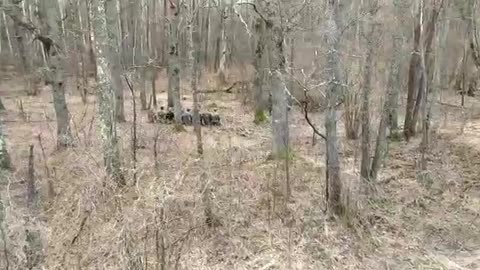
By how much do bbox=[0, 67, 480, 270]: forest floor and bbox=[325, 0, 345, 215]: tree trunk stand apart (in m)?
0.36

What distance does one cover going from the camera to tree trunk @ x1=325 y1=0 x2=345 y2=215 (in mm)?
8156

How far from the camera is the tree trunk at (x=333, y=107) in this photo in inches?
321

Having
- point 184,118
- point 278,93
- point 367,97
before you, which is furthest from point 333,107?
point 184,118

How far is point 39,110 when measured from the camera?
17.5 meters

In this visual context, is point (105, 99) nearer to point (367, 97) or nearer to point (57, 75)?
point (57, 75)

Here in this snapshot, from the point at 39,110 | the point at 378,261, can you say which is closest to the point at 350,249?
the point at 378,261

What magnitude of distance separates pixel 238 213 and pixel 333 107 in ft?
8.06

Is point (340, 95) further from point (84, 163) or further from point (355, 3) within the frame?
point (355, 3)

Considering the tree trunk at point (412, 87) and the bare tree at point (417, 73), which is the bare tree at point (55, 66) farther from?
the tree trunk at point (412, 87)

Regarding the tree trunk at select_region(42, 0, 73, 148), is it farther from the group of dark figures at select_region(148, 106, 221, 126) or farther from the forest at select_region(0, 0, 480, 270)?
the group of dark figures at select_region(148, 106, 221, 126)

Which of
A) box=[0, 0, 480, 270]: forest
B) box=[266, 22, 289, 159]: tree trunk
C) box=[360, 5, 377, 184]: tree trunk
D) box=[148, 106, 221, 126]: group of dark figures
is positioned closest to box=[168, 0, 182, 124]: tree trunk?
box=[0, 0, 480, 270]: forest

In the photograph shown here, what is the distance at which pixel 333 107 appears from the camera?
27.3ft

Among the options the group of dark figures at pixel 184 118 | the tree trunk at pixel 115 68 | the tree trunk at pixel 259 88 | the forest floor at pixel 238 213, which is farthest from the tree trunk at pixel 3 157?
the tree trunk at pixel 259 88

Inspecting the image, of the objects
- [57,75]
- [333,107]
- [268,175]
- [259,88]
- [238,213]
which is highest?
[57,75]
